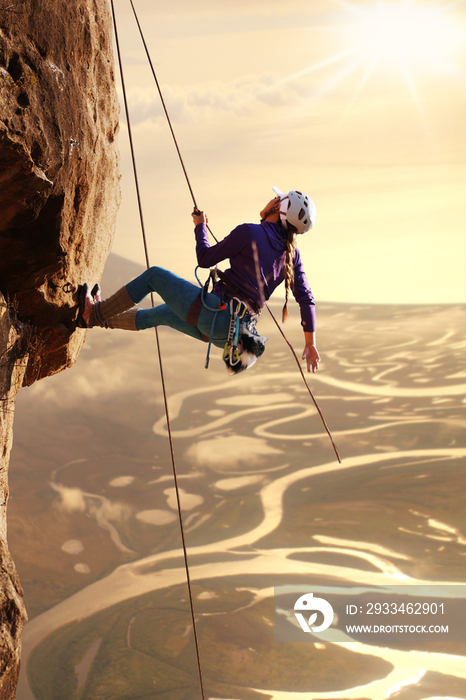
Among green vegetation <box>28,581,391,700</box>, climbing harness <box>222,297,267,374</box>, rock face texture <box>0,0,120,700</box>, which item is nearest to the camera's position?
rock face texture <box>0,0,120,700</box>

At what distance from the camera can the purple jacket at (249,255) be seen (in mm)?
3918

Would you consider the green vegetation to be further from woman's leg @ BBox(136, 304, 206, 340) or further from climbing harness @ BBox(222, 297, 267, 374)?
climbing harness @ BBox(222, 297, 267, 374)

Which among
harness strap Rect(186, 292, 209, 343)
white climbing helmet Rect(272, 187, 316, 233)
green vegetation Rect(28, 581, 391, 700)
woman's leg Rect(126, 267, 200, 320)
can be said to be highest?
white climbing helmet Rect(272, 187, 316, 233)

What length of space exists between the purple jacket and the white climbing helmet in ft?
0.40

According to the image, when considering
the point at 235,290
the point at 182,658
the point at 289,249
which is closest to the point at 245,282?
the point at 235,290

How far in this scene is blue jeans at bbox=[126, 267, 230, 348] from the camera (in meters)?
4.11

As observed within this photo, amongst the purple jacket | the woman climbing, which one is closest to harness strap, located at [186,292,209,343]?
the woman climbing

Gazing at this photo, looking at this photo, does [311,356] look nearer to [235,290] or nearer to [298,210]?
[235,290]

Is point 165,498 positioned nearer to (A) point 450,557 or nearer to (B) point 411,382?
(A) point 450,557

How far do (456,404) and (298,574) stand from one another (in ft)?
32.6

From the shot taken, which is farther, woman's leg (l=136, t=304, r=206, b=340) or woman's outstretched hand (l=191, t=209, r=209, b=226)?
woman's leg (l=136, t=304, r=206, b=340)

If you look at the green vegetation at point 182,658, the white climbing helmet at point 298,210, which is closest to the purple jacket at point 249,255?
the white climbing helmet at point 298,210

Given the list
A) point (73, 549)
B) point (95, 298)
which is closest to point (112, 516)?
point (73, 549)

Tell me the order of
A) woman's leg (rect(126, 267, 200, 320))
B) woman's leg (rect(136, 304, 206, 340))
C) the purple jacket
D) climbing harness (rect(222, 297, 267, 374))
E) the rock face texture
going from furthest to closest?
1. woman's leg (rect(136, 304, 206, 340))
2. woman's leg (rect(126, 267, 200, 320))
3. climbing harness (rect(222, 297, 267, 374))
4. the purple jacket
5. the rock face texture
